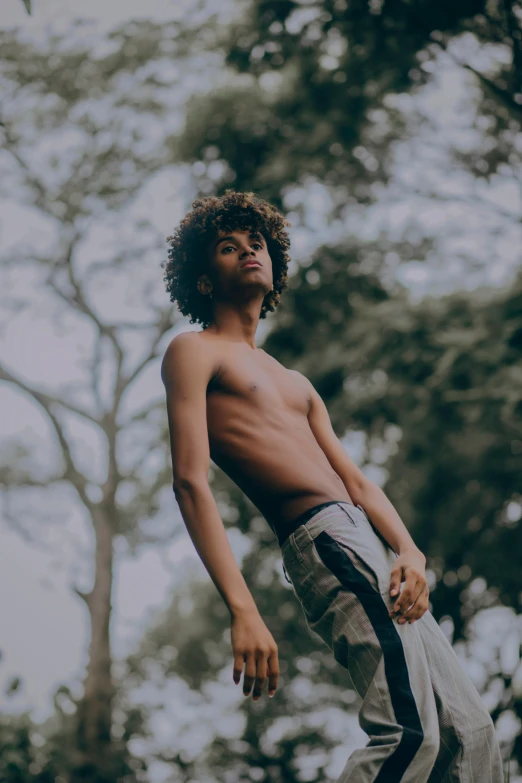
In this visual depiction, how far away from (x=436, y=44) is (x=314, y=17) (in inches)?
46.2

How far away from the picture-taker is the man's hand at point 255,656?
7.52 ft

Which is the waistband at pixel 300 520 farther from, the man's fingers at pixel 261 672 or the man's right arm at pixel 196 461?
the man's fingers at pixel 261 672

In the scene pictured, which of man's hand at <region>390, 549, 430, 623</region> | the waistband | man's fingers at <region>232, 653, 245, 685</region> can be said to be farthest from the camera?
the waistband

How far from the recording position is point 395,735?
2332mm

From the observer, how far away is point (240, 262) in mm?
3039

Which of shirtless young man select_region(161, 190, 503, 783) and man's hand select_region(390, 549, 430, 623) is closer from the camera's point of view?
shirtless young man select_region(161, 190, 503, 783)

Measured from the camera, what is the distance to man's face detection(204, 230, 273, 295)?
302 cm

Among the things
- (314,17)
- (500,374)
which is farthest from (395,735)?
(314,17)

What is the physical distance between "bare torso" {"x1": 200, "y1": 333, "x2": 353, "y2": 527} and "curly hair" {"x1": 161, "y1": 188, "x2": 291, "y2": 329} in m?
0.32

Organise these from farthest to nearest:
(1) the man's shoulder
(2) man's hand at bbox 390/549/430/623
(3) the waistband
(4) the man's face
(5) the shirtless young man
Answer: (4) the man's face
(1) the man's shoulder
(3) the waistband
(2) man's hand at bbox 390/549/430/623
(5) the shirtless young man

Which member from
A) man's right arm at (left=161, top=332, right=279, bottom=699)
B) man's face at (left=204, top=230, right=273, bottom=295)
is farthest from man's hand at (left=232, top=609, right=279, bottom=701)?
man's face at (left=204, top=230, right=273, bottom=295)

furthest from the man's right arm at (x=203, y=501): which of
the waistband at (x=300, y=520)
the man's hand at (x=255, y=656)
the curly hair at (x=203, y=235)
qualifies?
the curly hair at (x=203, y=235)

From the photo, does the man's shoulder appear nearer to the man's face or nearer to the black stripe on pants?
the man's face

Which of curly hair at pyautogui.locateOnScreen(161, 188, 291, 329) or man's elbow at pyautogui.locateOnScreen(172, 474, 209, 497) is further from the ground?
curly hair at pyautogui.locateOnScreen(161, 188, 291, 329)
